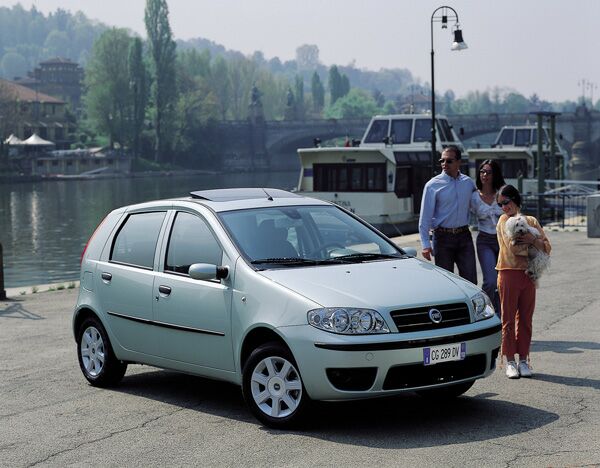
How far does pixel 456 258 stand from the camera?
34.0ft

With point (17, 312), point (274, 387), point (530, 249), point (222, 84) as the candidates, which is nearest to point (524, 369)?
point (530, 249)

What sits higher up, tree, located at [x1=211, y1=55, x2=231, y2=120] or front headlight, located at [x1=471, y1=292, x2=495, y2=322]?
tree, located at [x1=211, y1=55, x2=231, y2=120]

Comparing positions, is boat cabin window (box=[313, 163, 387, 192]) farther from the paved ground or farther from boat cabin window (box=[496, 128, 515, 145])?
the paved ground

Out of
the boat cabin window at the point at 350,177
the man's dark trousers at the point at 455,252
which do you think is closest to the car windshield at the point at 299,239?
the man's dark trousers at the point at 455,252

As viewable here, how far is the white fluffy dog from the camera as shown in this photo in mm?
8852

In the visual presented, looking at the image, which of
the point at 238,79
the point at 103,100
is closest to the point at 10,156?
the point at 103,100

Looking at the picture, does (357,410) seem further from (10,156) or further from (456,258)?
(10,156)

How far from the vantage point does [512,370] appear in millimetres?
8914

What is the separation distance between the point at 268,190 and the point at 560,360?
2728mm

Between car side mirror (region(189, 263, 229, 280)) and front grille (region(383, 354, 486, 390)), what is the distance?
143cm

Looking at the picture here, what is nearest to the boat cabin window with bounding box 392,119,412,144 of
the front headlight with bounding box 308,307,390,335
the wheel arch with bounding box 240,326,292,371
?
the wheel arch with bounding box 240,326,292,371

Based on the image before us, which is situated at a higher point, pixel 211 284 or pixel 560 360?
pixel 211 284

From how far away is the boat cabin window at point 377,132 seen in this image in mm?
41000

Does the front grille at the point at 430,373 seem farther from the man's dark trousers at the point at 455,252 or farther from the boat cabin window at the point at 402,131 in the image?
the boat cabin window at the point at 402,131
